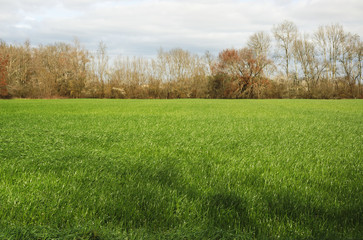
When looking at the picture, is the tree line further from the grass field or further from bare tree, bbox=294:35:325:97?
the grass field

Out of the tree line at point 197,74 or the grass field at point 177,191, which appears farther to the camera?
the tree line at point 197,74

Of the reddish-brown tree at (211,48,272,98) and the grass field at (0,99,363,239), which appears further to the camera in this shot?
the reddish-brown tree at (211,48,272,98)

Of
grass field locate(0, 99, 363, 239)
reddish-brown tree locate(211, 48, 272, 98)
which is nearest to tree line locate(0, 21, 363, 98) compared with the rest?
reddish-brown tree locate(211, 48, 272, 98)

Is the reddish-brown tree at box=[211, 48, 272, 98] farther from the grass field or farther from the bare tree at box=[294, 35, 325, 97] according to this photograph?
the grass field

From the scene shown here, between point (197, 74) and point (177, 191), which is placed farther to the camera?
point (197, 74)

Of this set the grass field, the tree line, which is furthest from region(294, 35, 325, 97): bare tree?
the grass field

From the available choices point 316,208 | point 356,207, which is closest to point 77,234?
point 316,208

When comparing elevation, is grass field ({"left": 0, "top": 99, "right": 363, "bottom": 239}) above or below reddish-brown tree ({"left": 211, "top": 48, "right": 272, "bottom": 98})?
below

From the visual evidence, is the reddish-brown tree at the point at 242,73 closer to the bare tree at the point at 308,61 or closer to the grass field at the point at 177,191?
the bare tree at the point at 308,61

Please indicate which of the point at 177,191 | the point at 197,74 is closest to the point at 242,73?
the point at 197,74

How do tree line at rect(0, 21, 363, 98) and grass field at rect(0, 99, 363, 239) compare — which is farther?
tree line at rect(0, 21, 363, 98)

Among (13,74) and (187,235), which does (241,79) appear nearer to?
(13,74)

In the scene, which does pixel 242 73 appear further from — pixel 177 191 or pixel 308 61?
pixel 177 191

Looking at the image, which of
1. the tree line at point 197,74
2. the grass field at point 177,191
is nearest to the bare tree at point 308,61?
the tree line at point 197,74
